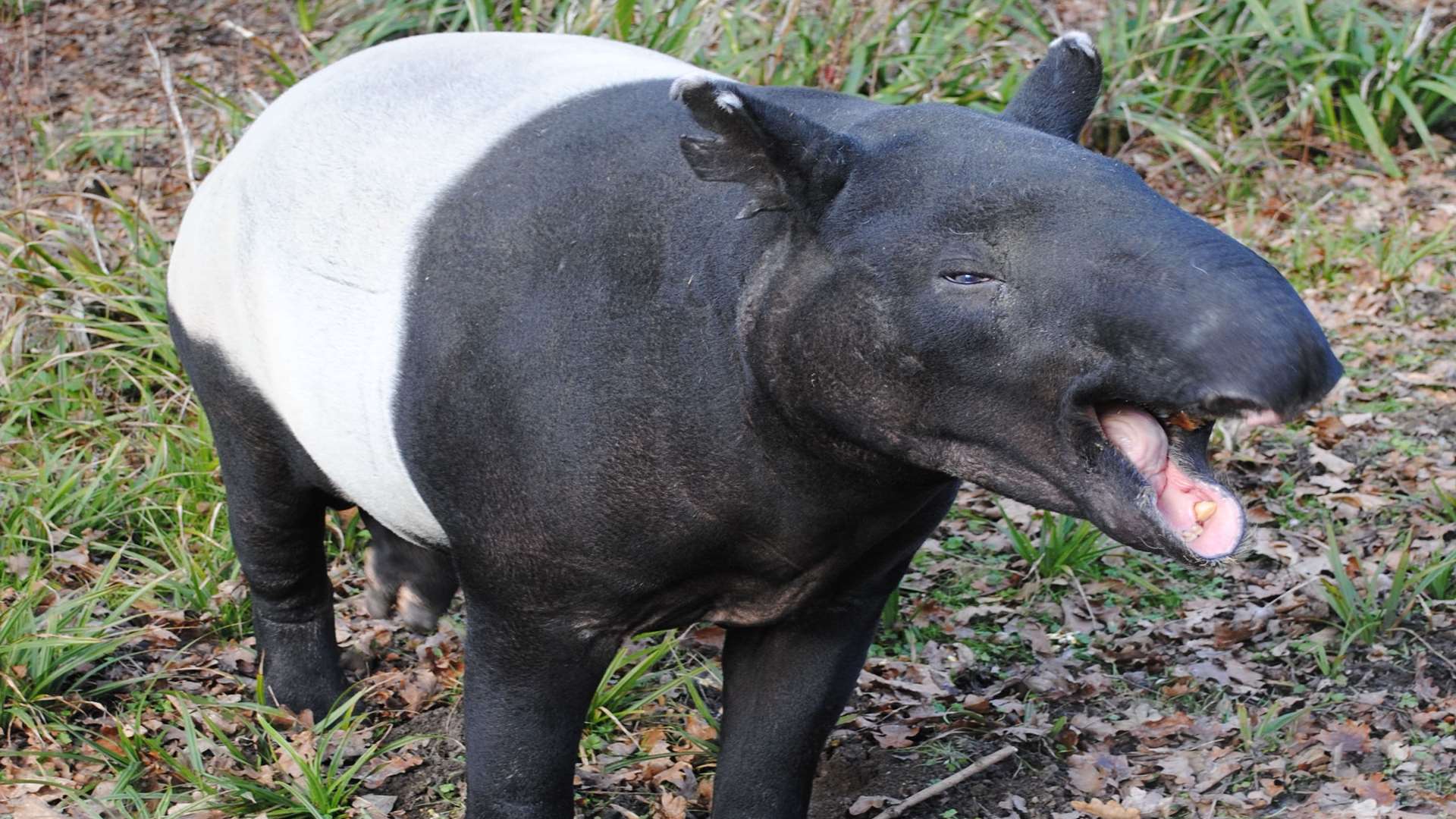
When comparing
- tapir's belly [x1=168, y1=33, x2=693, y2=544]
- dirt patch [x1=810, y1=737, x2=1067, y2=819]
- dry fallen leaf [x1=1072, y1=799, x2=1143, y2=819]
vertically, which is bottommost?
dirt patch [x1=810, y1=737, x2=1067, y2=819]

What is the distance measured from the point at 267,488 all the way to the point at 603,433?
141 cm

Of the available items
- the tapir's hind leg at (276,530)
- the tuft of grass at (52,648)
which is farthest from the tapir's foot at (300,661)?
the tuft of grass at (52,648)

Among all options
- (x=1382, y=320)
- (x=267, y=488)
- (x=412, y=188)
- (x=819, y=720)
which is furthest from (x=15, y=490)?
(x=1382, y=320)

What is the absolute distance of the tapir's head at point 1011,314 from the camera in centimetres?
209

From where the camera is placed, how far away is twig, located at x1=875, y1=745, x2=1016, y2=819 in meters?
3.82

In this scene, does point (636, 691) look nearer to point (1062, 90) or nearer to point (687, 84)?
point (1062, 90)

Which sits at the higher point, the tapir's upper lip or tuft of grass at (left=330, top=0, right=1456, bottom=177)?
the tapir's upper lip

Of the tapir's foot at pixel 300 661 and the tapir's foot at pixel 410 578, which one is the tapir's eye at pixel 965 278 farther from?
the tapir's foot at pixel 300 661

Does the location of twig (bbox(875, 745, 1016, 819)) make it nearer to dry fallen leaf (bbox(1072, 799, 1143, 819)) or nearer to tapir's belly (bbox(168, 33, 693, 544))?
dry fallen leaf (bbox(1072, 799, 1143, 819))

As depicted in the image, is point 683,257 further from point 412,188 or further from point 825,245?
point 412,188

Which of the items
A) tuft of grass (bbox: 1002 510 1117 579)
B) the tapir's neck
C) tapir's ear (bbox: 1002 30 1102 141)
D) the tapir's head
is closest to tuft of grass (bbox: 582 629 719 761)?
tuft of grass (bbox: 1002 510 1117 579)

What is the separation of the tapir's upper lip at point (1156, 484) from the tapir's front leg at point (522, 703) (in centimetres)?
113

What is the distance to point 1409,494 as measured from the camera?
5.21m

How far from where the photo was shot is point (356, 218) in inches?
126
